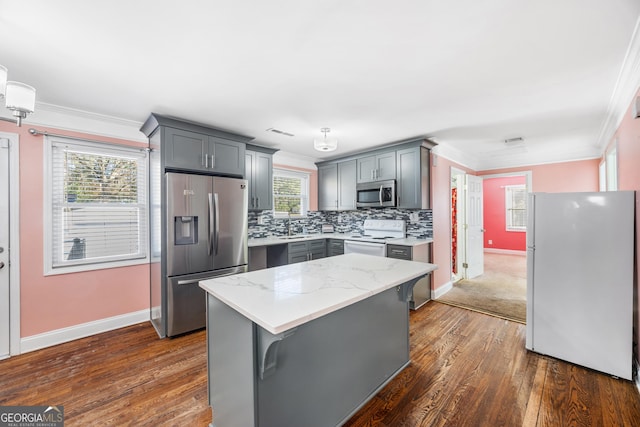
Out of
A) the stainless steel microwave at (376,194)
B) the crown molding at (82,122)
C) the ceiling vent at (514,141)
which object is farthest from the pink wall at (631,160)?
the crown molding at (82,122)

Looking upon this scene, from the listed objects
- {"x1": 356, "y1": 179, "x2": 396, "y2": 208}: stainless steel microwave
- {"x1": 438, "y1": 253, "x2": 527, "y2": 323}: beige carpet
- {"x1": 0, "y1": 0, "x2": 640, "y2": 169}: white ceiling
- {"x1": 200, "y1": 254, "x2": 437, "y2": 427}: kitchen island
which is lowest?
{"x1": 438, "y1": 253, "x2": 527, "y2": 323}: beige carpet

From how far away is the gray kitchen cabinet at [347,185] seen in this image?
462 cm

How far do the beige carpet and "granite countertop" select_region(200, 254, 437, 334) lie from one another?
224cm

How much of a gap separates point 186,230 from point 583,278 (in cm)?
378

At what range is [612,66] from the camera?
1929 mm

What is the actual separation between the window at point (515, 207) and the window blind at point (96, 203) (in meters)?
8.64

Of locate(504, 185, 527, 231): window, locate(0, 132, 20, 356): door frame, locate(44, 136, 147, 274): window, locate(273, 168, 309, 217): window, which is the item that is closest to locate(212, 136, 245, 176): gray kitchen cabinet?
locate(44, 136, 147, 274): window

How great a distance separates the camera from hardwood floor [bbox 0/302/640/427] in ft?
5.68

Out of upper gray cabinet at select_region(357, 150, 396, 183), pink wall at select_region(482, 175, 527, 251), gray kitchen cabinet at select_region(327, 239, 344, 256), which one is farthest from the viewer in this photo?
pink wall at select_region(482, 175, 527, 251)

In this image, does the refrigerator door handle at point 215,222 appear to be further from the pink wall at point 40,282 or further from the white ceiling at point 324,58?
the pink wall at point 40,282

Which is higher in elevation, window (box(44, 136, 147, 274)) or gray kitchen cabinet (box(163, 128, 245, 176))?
gray kitchen cabinet (box(163, 128, 245, 176))

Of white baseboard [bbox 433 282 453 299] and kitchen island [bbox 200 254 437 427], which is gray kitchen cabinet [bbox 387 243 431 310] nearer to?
white baseboard [bbox 433 282 453 299]

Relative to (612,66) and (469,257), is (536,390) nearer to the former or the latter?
(612,66)

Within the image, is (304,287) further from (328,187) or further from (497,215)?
(497,215)
